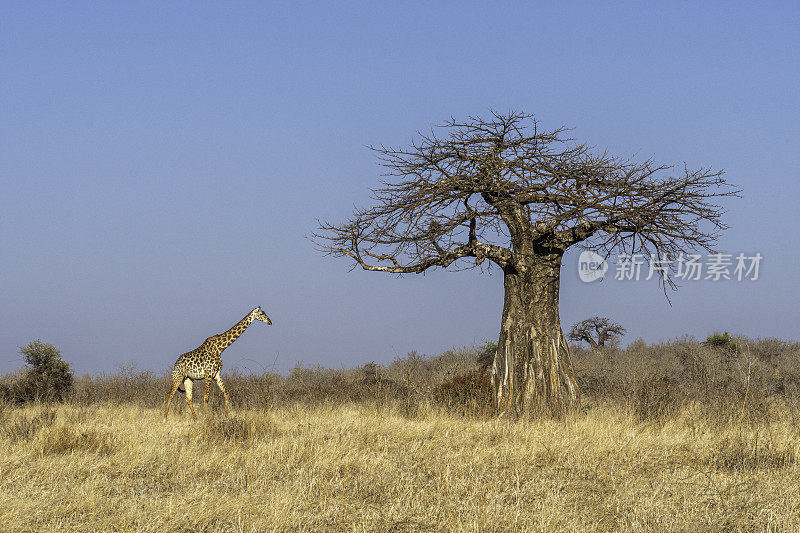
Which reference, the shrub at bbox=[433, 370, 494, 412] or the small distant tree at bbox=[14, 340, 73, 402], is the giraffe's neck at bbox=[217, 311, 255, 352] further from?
the small distant tree at bbox=[14, 340, 73, 402]

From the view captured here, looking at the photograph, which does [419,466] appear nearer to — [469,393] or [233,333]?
[469,393]

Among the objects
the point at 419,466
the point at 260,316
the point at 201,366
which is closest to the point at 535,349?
the point at 419,466

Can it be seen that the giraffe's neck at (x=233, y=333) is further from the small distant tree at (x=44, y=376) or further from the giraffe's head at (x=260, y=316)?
the small distant tree at (x=44, y=376)

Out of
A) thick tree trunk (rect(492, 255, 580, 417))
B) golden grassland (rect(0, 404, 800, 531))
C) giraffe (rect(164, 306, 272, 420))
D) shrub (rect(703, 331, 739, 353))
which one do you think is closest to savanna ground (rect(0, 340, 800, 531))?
golden grassland (rect(0, 404, 800, 531))

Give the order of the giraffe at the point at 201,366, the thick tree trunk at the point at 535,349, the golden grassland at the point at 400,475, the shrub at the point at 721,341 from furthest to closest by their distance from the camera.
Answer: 1. the shrub at the point at 721,341
2. the giraffe at the point at 201,366
3. the thick tree trunk at the point at 535,349
4. the golden grassland at the point at 400,475

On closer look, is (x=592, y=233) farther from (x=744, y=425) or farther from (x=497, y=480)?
(x=497, y=480)

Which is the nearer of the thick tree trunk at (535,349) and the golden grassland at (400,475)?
the golden grassland at (400,475)

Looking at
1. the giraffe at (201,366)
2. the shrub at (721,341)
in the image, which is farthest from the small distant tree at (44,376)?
the shrub at (721,341)

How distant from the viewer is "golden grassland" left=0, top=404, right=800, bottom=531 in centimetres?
713

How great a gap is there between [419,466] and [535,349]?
224 inches

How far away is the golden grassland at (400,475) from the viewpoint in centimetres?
713

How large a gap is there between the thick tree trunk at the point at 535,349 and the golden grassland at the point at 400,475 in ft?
3.33

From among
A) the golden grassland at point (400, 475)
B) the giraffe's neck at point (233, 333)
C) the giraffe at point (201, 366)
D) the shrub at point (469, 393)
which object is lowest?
the golden grassland at point (400, 475)

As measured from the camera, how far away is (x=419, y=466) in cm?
975
